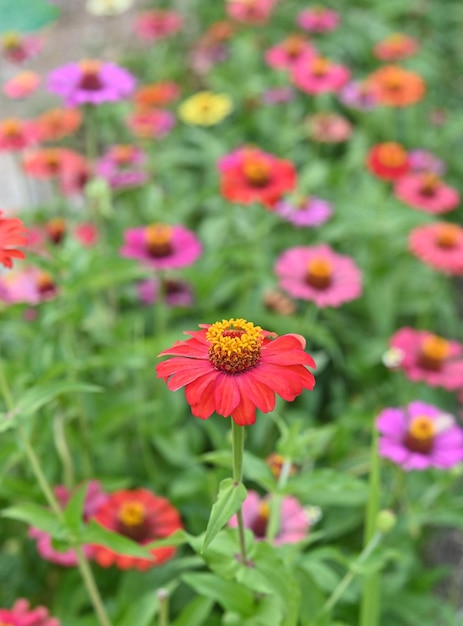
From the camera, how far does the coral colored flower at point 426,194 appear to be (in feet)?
5.59

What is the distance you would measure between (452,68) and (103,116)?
147 cm

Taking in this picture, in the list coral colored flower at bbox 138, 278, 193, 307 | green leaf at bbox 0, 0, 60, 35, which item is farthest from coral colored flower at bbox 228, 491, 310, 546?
green leaf at bbox 0, 0, 60, 35

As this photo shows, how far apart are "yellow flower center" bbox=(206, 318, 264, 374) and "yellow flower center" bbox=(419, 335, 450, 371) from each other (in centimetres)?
77

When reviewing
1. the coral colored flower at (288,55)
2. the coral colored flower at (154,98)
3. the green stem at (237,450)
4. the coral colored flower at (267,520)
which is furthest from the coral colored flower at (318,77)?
the green stem at (237,450)

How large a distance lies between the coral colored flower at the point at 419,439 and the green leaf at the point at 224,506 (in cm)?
46

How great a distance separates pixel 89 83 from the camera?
4.76ft

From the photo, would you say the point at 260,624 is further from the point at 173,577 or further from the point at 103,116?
the point at 103,116

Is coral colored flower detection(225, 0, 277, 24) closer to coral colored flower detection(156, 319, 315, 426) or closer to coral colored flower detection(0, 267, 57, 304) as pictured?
coral colored flower detection(0, 267, 57, 304)

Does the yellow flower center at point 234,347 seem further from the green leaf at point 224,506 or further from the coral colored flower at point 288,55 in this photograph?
the coral colored flower at point 288,55

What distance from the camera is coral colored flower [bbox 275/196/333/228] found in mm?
1734

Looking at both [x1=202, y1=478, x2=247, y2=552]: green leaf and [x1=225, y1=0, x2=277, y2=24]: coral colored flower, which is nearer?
[x1=202, y1=478, x2=247, y2=552]: green leaf

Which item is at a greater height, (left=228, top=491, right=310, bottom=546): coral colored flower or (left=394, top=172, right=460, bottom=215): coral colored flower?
(left=394, top=172, right=460, bottom=215): coral colored flower

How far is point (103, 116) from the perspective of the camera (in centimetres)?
256

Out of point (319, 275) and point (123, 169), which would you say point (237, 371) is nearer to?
point (319, 275)
